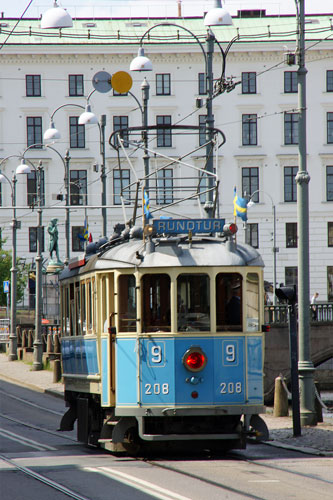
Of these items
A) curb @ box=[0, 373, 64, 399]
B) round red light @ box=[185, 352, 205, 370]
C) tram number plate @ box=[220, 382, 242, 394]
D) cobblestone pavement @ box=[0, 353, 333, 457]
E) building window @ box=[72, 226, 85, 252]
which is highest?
building window @ box=[72, 226, 85, 252]

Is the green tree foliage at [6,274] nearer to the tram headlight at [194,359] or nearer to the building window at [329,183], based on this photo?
the building window at [329,183]

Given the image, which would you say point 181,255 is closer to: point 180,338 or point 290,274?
point 180,338

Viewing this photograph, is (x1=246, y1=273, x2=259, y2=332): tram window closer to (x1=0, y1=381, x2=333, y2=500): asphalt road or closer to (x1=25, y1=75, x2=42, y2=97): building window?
(x1=0, y1=381, x2=333, y2=500): asphalt road

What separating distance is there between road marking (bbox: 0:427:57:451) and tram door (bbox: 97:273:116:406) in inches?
103

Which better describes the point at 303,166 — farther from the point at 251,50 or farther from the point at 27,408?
the point at 251,50

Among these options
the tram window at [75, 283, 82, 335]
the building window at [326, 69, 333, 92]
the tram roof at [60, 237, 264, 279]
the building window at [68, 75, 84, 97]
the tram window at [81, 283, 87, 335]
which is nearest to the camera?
the tram roof at [60, 237, 264, 279]

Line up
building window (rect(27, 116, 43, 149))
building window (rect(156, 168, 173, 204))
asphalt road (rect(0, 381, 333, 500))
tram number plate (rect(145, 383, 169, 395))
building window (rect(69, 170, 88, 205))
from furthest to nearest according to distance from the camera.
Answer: building window (rect(27, 116, 43, 149)), building window (rect(69, 170, 88, 205)), building window (rect(156, 168, 173, 204)), tram number plate (rect(145, 383, 169, 395)), asphalt road (rect(0, 381, 333, 500))

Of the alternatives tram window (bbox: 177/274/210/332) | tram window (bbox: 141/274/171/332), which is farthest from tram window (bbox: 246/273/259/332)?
tram window (bbox: 141/274/171/332)

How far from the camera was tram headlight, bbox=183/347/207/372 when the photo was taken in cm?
1360

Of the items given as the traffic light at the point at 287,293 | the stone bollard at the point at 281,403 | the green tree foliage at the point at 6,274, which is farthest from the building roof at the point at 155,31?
the traffic light at the point at 287,293

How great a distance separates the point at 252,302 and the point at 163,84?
58991 millimetres

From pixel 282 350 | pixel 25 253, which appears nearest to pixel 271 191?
pixel 25 253

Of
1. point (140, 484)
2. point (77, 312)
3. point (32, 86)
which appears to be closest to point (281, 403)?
point (77, 312)

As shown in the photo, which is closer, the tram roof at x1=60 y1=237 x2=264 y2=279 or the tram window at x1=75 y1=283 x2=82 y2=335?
the tram roof at x1=60 y1=237 x2=264 y2=279
